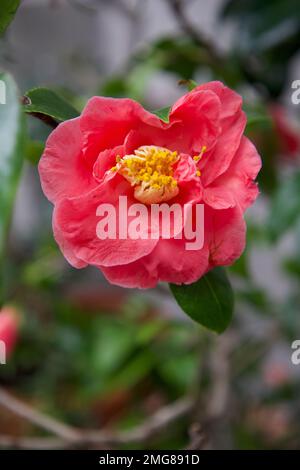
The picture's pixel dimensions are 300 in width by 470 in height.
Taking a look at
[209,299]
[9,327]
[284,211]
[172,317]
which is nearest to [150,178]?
[209,299]

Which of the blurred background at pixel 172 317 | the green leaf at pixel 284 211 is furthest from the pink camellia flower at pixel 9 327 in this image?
the green leaf at pixel 284 211

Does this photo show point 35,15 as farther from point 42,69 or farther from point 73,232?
point 73,232

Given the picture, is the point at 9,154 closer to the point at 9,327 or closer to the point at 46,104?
the point at 46,104

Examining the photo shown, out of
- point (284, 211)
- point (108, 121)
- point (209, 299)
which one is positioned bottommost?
point (209, 299)

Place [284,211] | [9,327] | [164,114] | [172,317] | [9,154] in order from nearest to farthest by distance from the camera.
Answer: [9,154] → [164,114] → [284,211] → [9,327] → [172,317]

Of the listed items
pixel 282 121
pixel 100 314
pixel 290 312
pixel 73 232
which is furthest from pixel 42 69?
pixel 73 232
